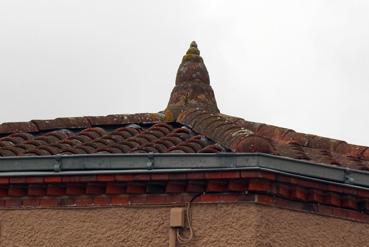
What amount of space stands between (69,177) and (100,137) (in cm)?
157

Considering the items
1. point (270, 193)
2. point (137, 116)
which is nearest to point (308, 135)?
point (137, 116)

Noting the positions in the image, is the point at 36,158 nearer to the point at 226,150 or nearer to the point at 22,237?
the point at 22,237

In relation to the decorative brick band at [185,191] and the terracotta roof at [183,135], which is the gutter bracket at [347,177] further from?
the terracotta roof at [183,135]

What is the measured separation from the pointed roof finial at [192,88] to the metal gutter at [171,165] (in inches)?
105

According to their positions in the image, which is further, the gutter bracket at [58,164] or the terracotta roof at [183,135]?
the terracotta roof at [183,135]

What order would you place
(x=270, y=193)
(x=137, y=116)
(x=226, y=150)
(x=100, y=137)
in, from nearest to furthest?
(x=270, y=193) < (x=226, y=150) < (x=100, y=137) < (x=137, y=116)

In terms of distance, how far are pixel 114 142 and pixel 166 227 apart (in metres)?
1.73

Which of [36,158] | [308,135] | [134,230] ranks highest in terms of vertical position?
[308,135]

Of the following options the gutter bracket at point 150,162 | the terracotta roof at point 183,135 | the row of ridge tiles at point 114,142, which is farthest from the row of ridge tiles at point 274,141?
the gutter bracket at point 150,162

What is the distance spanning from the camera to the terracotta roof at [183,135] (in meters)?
12.9

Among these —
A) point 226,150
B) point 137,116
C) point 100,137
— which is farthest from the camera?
point 137,116

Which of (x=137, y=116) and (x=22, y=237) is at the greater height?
(x=137, y=116)

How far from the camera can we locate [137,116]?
1466 cm

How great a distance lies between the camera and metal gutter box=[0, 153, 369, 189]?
11.7 meters
